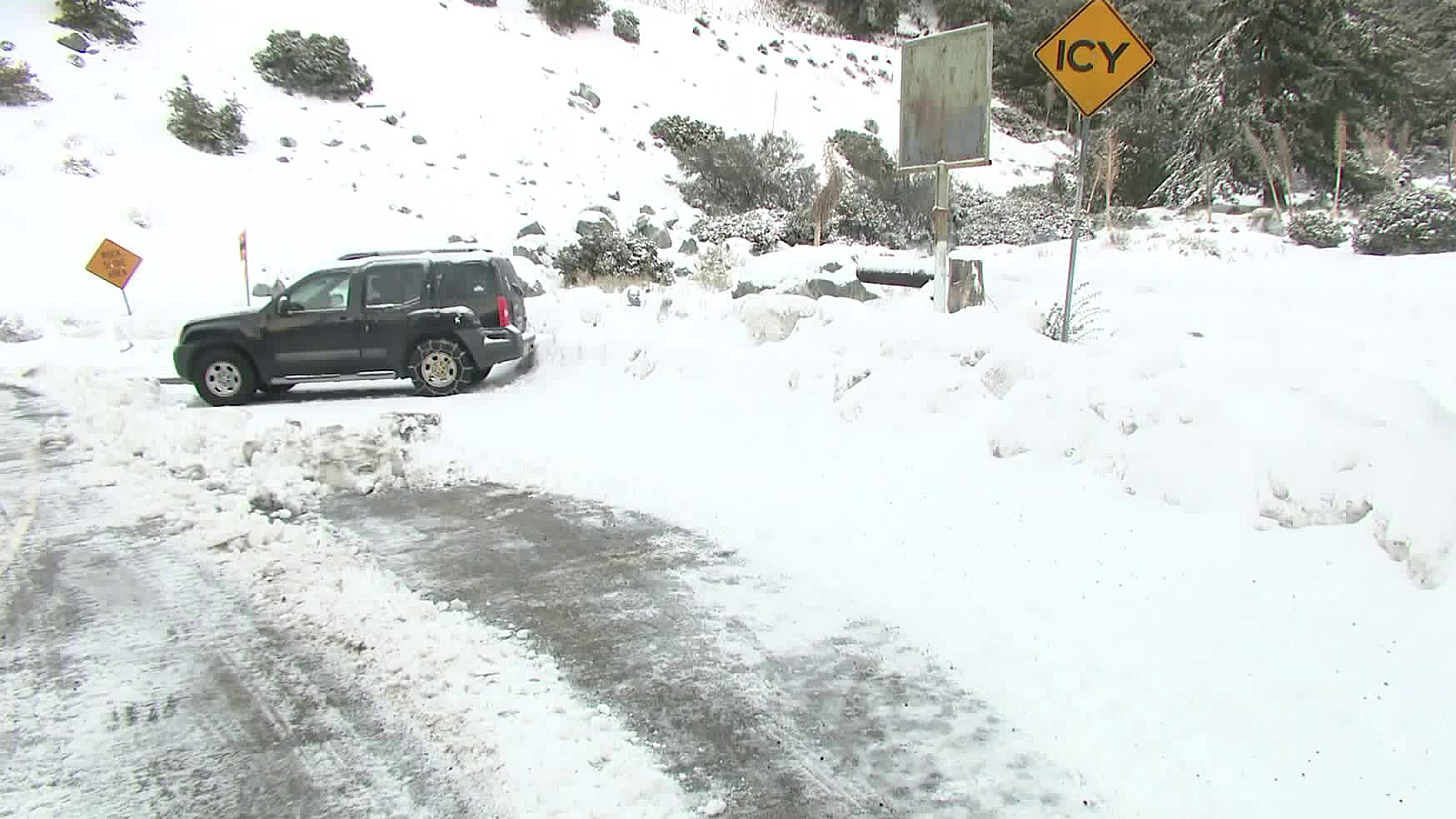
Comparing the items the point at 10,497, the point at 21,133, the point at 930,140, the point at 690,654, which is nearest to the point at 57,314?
the point at 21,133

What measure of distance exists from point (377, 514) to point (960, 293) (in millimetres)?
7234

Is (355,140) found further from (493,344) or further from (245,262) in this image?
(493,344)

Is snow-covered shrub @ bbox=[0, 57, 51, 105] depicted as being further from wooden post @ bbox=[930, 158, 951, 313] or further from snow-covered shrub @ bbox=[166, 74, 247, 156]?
wooden post @ bbox=[930, 158, 951, 313]

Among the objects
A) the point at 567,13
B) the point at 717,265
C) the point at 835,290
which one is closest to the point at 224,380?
the point at 835,290

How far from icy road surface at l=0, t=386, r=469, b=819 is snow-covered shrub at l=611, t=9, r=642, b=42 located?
36.0 m

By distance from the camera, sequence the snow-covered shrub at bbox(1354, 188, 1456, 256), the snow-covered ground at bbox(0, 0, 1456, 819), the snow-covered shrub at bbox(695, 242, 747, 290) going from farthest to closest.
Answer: the snow-covered shrub at bbox(695, 242, 747, 290), the snow-covered shrub at bbox(1354, 188, 1456, 256), the snow-covered ground at bbox(0, 0, 1456, 819)

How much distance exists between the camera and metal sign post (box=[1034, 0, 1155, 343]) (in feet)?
27.4

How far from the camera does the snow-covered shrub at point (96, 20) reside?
86.5 ft

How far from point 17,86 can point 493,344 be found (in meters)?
20.5

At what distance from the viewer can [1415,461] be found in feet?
15.6

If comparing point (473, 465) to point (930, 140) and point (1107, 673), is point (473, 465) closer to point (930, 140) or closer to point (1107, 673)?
point (1107, 673)

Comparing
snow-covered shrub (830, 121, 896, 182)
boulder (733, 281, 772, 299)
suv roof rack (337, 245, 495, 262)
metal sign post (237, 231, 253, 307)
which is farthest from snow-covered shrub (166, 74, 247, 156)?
snow-covered shrub (830, 121, 896, 182)

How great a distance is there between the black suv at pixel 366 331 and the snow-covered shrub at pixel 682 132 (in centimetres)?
1986

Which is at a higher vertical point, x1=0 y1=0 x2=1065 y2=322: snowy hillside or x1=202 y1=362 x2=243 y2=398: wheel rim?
x1=0 y1=0 x2=1065 y2=322: snowy hillside
